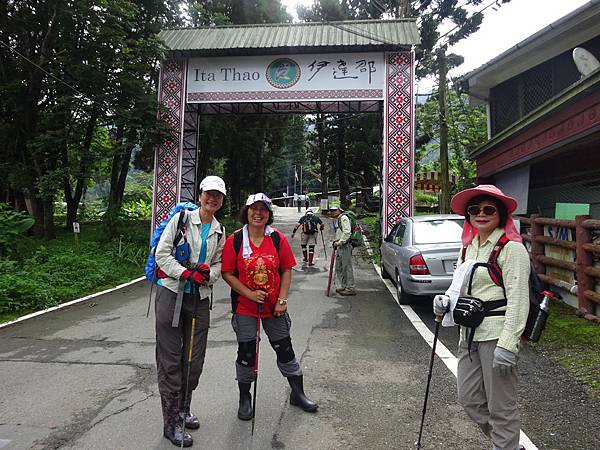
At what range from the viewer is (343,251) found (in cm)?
967

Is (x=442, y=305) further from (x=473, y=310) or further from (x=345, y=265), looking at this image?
(x=345, y=265)

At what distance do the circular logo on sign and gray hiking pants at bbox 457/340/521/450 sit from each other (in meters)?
13.6

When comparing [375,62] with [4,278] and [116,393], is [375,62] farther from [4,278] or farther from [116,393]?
[116,393]

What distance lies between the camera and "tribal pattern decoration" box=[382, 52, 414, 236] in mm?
15117

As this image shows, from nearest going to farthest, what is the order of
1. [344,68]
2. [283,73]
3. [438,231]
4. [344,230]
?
[438,231] → [344,230] → [344,68] → [283,73]

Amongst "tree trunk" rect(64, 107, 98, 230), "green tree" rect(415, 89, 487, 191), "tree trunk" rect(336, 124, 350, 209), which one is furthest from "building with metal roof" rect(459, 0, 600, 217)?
"tree trunk" rect(336, 124, 350, 209)

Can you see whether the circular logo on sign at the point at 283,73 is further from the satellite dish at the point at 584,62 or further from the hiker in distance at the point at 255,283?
the hiker in distance at the point at 255,283

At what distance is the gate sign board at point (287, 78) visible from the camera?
15289 mm

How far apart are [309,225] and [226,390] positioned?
9613mm

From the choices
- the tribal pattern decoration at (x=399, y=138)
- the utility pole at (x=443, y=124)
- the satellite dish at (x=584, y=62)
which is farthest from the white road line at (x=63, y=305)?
the utility pole at (x=443, y=124)

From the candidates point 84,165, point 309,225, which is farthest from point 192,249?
point 84,165

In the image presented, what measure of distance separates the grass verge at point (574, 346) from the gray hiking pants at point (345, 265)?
3.88m

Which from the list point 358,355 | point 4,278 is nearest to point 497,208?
point 358,355

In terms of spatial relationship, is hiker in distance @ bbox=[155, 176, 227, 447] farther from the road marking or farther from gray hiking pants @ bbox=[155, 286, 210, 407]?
the road marking
